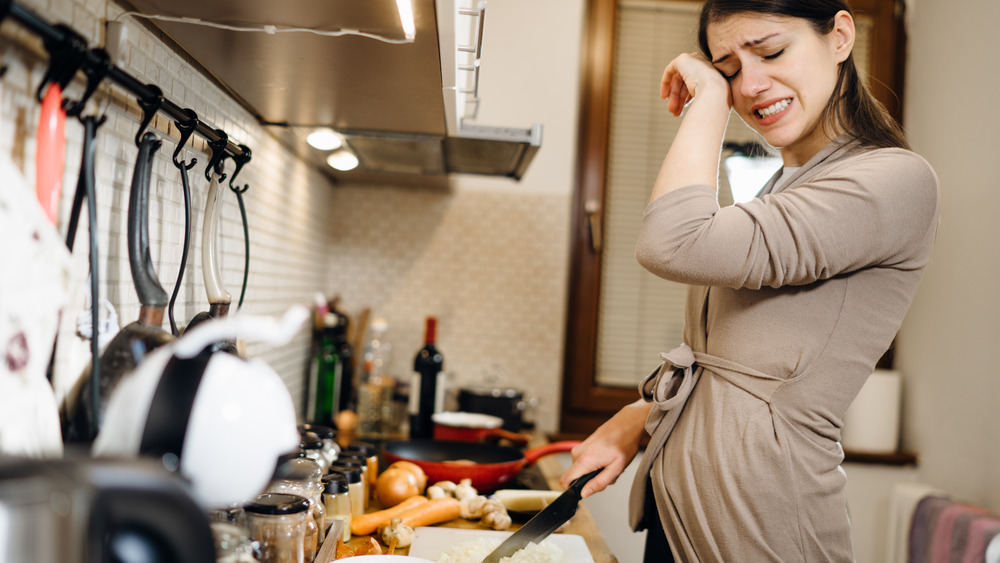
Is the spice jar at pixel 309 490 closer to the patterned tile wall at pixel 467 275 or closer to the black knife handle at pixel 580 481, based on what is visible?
the black knife handle at pixel 580 481

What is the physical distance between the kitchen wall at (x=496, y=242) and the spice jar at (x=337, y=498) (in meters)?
1.23

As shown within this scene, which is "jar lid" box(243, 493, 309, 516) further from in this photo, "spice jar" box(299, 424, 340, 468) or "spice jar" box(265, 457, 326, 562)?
"spice jar" box(299, 424, 340, 468)

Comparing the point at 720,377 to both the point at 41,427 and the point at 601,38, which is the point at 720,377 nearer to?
the point at 41,427

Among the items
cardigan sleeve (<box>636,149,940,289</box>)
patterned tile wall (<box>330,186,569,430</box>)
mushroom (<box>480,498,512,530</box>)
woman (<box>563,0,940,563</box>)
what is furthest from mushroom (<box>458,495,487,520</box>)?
patterned tile wall (<box>330,186,569,430</box>)

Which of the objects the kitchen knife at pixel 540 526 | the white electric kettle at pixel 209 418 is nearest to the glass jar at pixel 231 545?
the white electric kettle at pixel 209 418

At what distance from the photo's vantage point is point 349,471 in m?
1.11

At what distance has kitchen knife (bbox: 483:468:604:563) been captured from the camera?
3.20ft

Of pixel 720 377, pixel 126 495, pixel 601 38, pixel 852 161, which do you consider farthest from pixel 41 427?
pixel 601 38

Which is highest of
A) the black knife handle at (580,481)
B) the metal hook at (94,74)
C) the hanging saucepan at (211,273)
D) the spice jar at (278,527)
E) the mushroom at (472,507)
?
the metal hook at (94,74)

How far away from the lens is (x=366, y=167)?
193cm

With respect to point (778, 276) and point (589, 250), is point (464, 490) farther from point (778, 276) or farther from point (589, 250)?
point (589, 250)

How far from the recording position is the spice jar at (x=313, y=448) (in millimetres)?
1016

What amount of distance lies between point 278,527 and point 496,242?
1645mm

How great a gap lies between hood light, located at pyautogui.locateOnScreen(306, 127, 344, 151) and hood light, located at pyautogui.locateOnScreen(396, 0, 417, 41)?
26.2 inches
